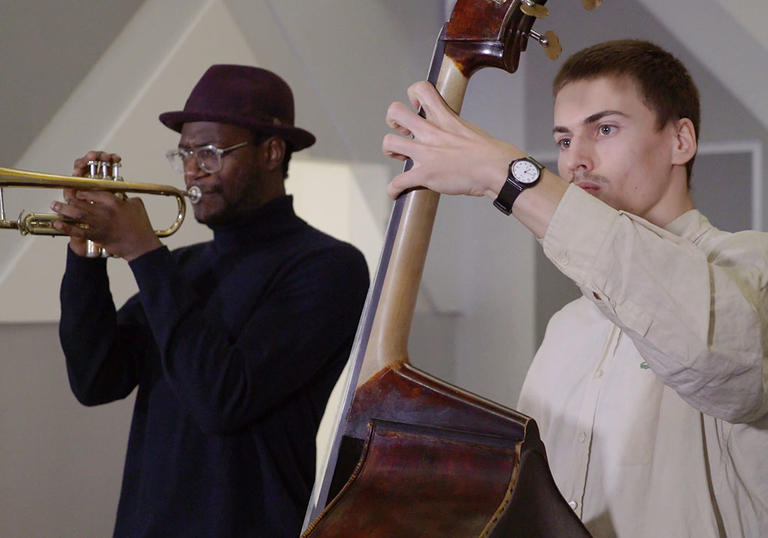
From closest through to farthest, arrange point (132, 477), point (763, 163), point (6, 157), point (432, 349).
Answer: point (132, 477) < point (6, 157) < point (763, 163) < point (432, 349)

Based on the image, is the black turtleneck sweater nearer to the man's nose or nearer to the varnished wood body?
the man's nose

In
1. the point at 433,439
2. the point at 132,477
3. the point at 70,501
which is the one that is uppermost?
the point at 433,439

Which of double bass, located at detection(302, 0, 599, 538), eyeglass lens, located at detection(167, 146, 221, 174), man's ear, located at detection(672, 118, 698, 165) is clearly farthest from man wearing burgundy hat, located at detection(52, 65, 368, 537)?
man's ear, located at detection(672, 118, 698, 165)

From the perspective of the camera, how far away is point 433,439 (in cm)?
86

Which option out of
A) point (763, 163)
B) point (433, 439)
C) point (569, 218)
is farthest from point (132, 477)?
point (763, 163)

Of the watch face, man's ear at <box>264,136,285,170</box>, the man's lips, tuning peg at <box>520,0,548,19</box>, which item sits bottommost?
the watch face

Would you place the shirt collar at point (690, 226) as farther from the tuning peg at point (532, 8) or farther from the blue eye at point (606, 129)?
the tuning peg at point (532, 8)

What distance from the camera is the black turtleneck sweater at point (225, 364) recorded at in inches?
63.8

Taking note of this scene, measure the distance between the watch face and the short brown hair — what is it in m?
0.38

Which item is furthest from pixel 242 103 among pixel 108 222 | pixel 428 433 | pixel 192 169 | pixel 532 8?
pixel 428 433

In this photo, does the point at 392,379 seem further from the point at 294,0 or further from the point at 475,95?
the point at 475,95

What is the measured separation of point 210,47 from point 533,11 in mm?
2169

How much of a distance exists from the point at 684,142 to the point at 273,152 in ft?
3.28

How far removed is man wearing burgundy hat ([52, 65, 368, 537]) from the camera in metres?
1.63
